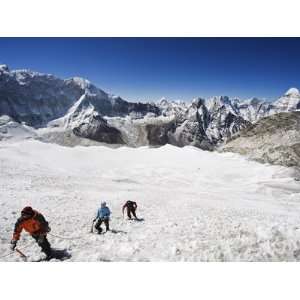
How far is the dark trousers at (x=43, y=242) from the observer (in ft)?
35.8

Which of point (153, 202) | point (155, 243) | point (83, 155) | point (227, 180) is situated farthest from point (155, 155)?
point (155, 243)

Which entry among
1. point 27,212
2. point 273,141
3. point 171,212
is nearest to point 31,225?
point 27,212

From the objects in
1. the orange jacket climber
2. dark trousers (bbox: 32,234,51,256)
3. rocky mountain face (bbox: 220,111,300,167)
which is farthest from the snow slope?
rocky mountain face (bbox: 220,111,300,167)

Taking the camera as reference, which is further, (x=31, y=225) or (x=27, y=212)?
(x=31, y=225)

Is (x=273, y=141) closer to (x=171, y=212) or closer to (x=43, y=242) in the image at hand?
(x=171, y=212)

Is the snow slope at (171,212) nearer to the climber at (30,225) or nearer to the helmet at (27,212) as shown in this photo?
the climber at (30,225)

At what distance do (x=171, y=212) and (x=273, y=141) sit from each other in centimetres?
4012

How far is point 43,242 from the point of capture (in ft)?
36.3

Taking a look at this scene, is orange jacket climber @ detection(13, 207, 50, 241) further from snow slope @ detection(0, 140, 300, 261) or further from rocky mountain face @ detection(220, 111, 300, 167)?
rocky mountain face @ detection(220, 111, 300, 167)

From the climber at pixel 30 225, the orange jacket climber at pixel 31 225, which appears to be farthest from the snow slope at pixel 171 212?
the orange jacket climber at pixel 31 225

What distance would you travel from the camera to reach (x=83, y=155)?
51.3 m

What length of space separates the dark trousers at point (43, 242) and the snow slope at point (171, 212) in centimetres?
Result: 68

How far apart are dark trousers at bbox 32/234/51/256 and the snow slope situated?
678 mm

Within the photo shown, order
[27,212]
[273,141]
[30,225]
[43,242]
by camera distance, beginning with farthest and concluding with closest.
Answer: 1. [273,141]
2. [43,242]
3. [30,225]
4. [27,212]
